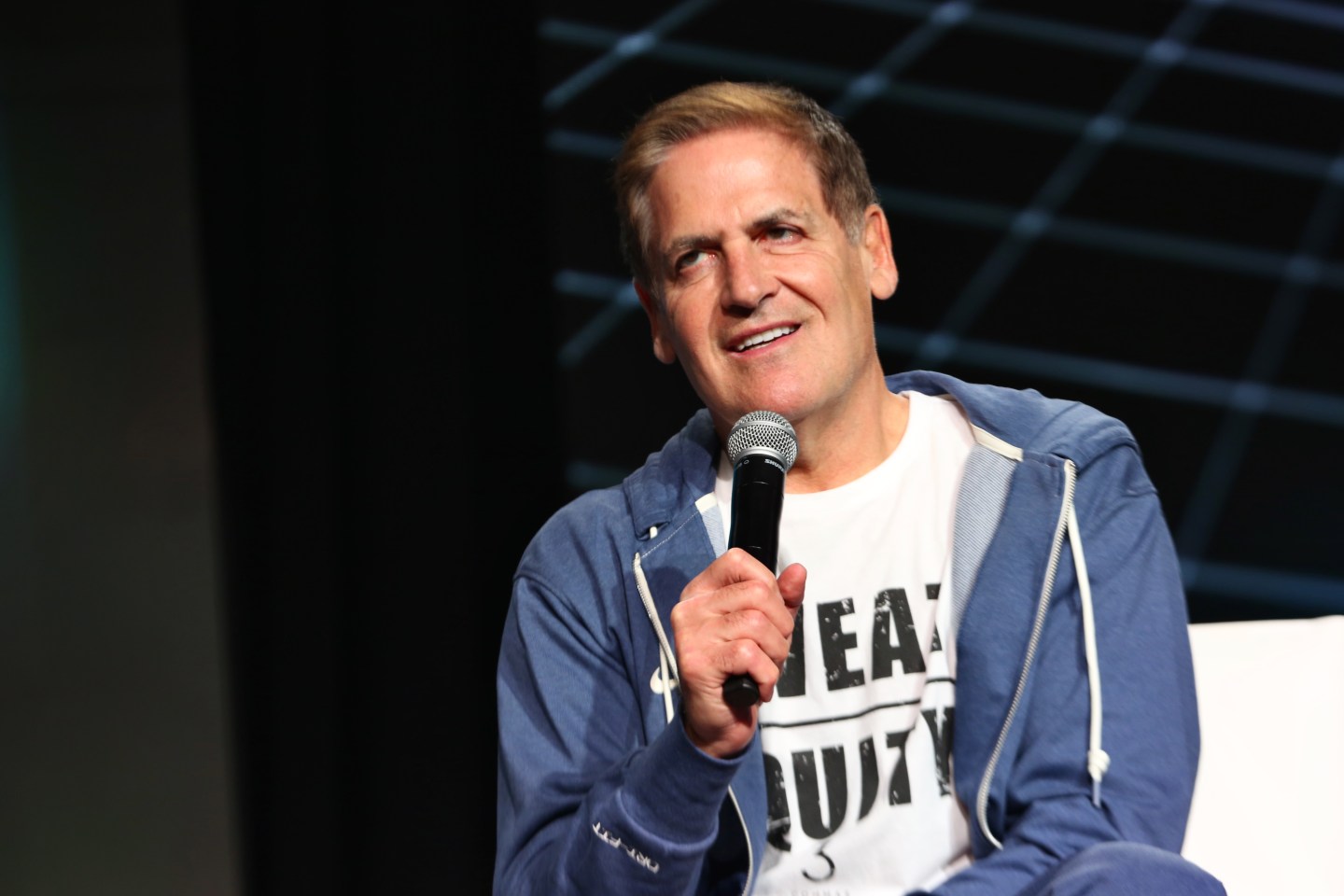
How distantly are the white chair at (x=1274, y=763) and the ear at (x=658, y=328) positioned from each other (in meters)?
0.69

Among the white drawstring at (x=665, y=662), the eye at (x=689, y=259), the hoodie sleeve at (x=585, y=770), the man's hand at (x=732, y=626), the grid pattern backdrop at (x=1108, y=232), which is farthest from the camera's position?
the grid pattern backdrop at (x=1108, y=232)

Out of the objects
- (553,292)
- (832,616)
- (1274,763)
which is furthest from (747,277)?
(553,292)

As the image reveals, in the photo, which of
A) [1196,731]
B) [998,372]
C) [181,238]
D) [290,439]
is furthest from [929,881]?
[181,238]

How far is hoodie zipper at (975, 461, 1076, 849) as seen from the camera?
4.30 ft

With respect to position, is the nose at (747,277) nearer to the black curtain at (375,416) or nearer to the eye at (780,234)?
the eye at (780,234)

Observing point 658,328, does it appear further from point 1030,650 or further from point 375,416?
point 375,416

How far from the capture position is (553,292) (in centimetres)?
247

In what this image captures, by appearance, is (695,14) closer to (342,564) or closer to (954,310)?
(954,310)

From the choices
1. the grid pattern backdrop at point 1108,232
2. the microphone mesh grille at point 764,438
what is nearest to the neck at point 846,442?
the microphone mesh grille at point 764,438

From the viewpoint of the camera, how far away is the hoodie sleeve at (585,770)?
120 cm

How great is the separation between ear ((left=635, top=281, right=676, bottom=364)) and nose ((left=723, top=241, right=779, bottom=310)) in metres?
0.14

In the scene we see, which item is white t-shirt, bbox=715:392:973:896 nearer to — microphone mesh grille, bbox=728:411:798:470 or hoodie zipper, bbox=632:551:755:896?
hoodie zipper, bbox=632:551:755:896

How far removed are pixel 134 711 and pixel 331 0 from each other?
4.88 feet

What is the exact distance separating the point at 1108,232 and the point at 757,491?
1.52m
